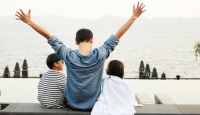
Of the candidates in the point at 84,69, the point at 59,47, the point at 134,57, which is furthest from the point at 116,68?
the point at 134,57

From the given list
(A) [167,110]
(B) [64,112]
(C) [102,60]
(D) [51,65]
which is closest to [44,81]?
(D) [51,65]

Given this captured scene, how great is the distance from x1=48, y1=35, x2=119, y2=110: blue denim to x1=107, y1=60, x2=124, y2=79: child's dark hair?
202 millimetres

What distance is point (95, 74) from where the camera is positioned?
3.58 metres

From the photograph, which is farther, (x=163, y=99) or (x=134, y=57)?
(x=134, y=57)

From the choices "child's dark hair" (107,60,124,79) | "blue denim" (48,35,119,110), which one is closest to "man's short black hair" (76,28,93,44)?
"blue denim" (48,35,119,110)

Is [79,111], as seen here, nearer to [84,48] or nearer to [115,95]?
[115,95]

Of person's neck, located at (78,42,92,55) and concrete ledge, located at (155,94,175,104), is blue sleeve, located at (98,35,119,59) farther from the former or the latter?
concrete ledge, located at (155,94,175,104)

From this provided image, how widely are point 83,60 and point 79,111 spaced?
0.60m

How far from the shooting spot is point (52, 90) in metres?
3.83

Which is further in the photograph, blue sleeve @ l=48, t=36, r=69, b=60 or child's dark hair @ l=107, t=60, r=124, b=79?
child's dark hair @ l=107, t=60, r=124, b=79

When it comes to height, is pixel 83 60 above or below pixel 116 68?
above

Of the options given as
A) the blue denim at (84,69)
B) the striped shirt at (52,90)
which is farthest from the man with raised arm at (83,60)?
the striped shirt at (52,90)

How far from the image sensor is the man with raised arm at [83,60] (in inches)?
139

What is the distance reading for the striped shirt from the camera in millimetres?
3822
